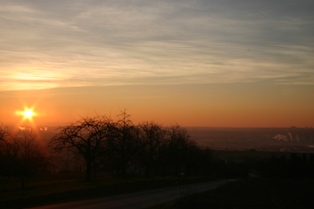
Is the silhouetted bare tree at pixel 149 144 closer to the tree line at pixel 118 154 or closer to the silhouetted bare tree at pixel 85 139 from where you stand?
the tree line at pixel 118 154

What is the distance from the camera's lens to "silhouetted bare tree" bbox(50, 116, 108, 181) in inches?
1451

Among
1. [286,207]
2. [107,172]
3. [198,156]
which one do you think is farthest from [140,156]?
[286,207]

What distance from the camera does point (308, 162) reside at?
2689 inches

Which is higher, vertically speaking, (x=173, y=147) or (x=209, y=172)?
(x=173, y=147)

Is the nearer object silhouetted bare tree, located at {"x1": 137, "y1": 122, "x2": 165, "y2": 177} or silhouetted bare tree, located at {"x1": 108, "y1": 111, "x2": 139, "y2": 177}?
silhouetted bare tree, located at {"x1": 108, "y1": 111, "x2": 139, "y2": 177}

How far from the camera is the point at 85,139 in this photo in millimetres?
38281

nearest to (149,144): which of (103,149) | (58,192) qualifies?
(103,149)

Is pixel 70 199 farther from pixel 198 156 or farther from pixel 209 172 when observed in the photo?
pixel 209 172

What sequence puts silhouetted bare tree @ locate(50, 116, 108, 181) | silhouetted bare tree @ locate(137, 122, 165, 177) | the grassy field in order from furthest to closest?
silhouetted bare tree @ locate(137, 122, 165, 177) → silhouetted bare tree @ locate(50, 116, 108, 181) → the grassy field

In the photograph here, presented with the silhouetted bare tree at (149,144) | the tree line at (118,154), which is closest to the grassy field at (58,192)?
the tree line at (118,154)

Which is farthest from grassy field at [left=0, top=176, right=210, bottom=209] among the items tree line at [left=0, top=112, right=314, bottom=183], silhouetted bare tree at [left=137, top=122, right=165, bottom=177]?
silhouetted bare tree at [left=137, top=122, right=165, bottom=177]

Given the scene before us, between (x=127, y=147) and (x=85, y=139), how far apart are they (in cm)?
925

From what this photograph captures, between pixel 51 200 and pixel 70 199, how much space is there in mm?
1769

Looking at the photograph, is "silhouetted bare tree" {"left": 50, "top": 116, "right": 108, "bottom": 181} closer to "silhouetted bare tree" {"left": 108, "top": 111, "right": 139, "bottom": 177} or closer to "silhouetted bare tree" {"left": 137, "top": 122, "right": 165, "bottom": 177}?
"silhouetted bare tree" {"left": 108, "top": 111, "right": 139, "bottom": 177}
